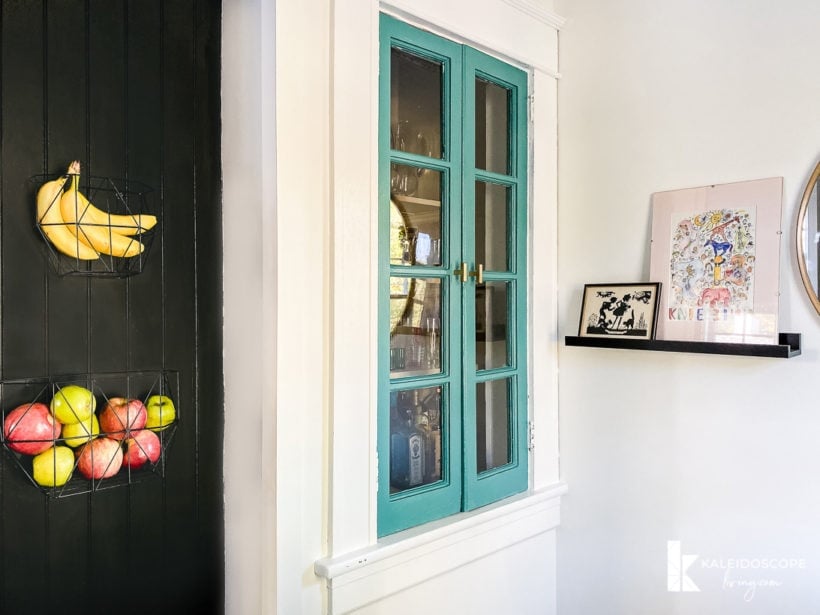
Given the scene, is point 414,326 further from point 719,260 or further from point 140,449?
point 719,260

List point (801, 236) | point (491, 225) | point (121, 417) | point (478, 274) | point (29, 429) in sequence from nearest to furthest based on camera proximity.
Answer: point (29, 429) → point (121, 417) → point (801, 236) → point (478, 274) → point (491, 225)

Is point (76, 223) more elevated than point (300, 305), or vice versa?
point (76, 223)

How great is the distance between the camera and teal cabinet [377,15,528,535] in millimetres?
1539

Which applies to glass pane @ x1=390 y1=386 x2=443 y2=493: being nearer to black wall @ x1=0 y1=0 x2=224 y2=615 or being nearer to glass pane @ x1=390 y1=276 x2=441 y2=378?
glass pane @ x1=390 y1=276 x2=441 y2=378

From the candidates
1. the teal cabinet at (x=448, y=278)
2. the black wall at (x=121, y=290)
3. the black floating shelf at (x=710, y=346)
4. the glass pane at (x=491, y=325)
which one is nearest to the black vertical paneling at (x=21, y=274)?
the black wall at (x=121, y=290)

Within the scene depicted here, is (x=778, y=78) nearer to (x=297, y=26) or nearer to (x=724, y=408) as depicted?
(x=724, y=408)

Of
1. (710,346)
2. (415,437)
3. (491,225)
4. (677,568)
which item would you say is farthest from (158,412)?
(677,568)

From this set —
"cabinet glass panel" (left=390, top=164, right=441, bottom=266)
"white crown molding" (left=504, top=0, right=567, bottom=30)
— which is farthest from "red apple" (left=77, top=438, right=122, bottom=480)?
"white crown molding" (left=504, top=0, right=567, bottom=30)

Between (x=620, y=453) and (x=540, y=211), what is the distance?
0.79 metres

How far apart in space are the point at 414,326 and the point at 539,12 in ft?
3.60

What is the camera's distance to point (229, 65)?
4.68 feet

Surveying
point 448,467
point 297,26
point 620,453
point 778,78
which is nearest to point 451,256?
point 448,467

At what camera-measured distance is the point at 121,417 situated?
4.10ft

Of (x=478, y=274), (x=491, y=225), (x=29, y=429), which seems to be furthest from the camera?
(x=491, y=225)
